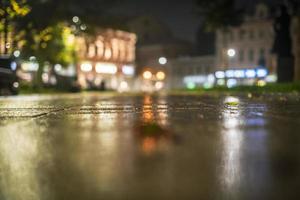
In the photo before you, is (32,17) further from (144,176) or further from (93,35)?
(144,176)

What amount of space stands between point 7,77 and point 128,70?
74.0 meters

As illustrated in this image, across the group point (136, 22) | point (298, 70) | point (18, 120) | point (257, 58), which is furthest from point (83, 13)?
point (136, 22)

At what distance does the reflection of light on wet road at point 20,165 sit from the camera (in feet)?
14.1

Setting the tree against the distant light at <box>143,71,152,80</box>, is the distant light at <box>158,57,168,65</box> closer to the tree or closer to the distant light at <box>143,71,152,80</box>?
the distant light at <box>143,71,152,80</box>

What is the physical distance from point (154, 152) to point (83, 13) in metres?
40.9

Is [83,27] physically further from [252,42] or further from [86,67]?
[252,42]

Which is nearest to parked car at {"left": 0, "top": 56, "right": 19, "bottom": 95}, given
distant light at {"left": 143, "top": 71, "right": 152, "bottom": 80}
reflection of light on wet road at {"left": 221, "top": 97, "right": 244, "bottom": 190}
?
reflection of light on wet road at {"left": 221, "top": 97, "right": 244, "bottom": 190}

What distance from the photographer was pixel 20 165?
487 cm

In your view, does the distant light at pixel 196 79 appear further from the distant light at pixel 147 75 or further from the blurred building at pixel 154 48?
the distant light at pixel 147 75

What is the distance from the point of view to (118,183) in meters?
4.19

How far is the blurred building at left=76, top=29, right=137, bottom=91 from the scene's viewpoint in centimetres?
9012

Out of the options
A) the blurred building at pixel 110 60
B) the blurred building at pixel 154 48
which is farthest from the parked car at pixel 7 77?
the blurred building at pixel 154 48

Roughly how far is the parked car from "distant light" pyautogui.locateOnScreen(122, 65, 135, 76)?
71387 mm

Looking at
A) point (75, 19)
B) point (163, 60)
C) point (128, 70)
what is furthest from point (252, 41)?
point (75, 19)
